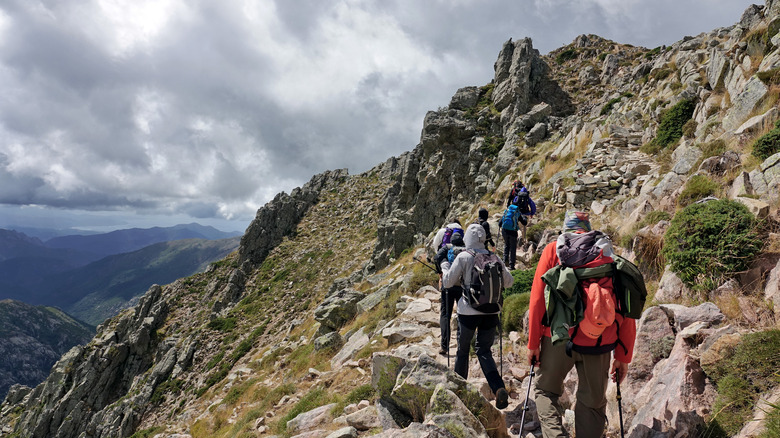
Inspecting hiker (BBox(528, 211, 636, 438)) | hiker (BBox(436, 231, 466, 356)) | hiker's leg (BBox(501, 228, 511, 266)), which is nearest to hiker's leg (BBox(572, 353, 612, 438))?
hiker (BBox(528, 211, 636, 438))

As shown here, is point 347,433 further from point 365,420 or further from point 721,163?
point 721,163

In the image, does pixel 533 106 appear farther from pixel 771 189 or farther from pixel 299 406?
pixel 299 406

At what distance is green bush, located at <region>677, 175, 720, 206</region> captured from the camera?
7.24 meters

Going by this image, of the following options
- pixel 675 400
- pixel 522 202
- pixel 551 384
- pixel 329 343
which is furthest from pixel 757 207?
pixel 329 343

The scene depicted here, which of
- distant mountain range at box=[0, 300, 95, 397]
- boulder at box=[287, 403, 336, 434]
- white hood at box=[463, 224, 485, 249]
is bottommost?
distant mountain range at box=[0, 300, 95, 397]

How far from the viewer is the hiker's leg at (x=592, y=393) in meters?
3.53

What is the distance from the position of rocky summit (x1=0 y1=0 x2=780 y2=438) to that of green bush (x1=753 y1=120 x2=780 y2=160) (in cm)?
5

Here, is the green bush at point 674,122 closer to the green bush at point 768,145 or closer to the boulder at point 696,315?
the green bush at point 768,145

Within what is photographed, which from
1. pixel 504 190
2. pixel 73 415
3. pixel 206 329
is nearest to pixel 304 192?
pixel 206 329

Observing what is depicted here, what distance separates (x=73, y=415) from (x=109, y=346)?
7.10 meters

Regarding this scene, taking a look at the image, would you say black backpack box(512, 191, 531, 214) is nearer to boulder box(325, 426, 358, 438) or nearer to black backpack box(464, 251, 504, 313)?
black backpack box(464, 251, 504, 313)

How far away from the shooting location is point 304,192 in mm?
62812

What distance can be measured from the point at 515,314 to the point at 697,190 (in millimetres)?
4948

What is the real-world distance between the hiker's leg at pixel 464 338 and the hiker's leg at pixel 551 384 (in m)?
1.40
